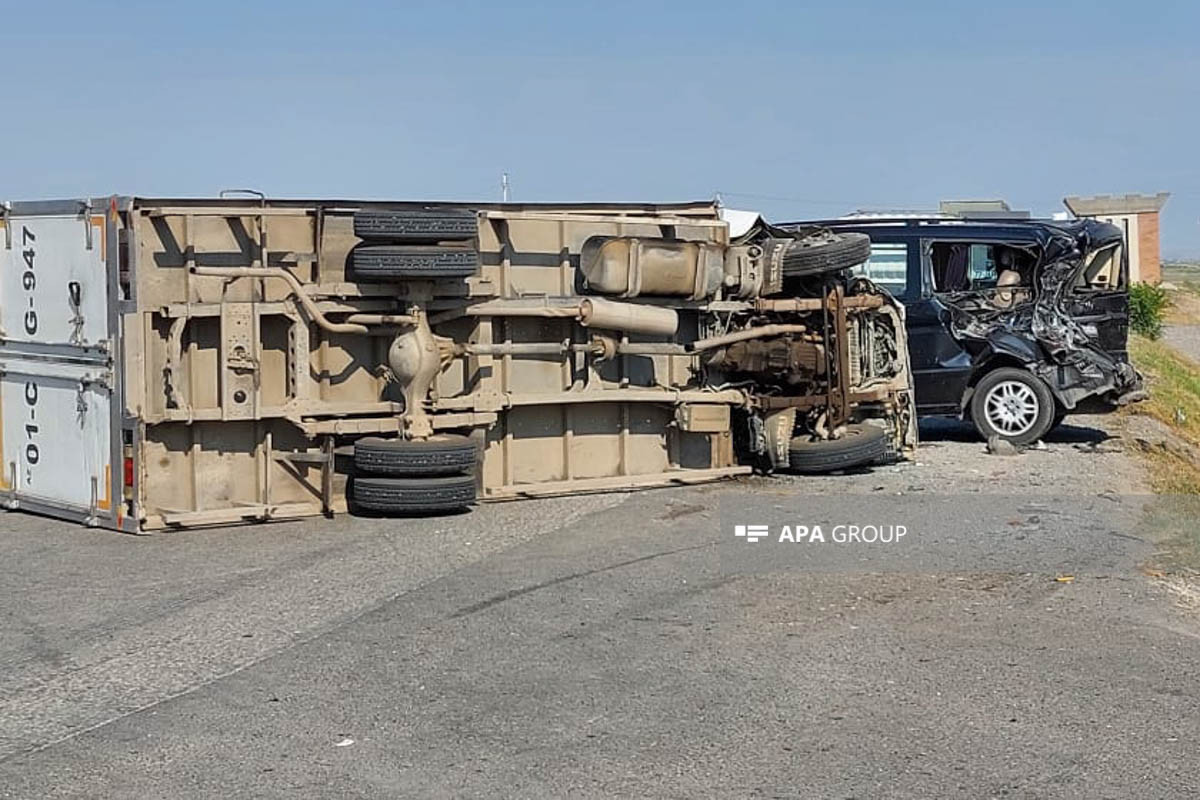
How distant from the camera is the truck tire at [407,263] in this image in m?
11.1

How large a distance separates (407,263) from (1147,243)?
156 ft

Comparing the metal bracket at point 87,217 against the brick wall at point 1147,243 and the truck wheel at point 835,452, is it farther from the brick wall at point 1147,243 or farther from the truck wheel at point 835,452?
the brick wall at point 1147,243

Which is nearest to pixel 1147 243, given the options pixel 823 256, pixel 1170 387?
pixel 1170 387

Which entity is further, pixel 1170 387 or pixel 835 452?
pixel 1170 387

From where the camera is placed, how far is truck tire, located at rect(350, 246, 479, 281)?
36.3ft

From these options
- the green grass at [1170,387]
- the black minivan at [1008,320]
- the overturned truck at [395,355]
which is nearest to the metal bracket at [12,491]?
the overturned truck at [395,355]

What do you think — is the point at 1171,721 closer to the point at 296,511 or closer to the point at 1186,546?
the point at 1186,546

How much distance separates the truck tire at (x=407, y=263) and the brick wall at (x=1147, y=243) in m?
45.3

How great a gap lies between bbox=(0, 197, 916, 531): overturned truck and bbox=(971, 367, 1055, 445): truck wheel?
2601mm

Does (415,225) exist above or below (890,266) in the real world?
above

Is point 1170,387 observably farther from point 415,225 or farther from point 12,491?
point 12,491

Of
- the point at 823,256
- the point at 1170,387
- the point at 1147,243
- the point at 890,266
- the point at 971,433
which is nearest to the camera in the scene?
the point at 823,256

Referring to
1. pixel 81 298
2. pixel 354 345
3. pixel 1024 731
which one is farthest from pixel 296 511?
pixel 1024 731

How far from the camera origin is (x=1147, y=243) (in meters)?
54.1
